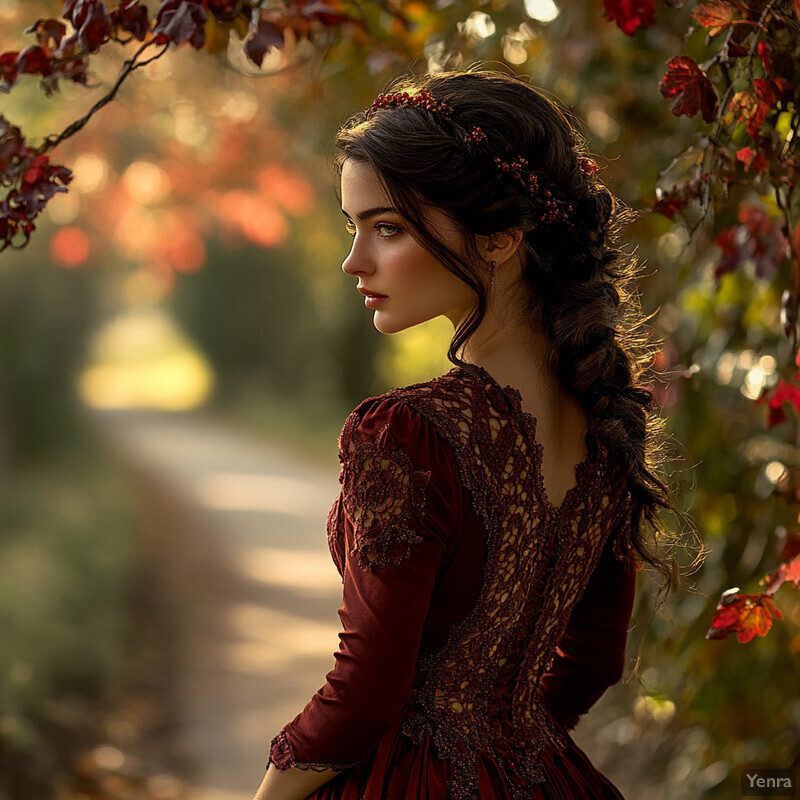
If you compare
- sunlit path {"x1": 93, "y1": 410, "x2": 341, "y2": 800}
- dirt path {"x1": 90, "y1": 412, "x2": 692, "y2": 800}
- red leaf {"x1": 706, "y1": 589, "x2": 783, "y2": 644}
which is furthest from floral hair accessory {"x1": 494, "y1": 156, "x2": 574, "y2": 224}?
sunlit path {"x1": 93, "y1": 410, "x2": 341, "y2": 800}

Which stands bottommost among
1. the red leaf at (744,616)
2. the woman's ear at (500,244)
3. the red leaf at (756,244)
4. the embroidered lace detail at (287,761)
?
the embroidered lace detail at (287,761)

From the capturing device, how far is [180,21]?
1.61m

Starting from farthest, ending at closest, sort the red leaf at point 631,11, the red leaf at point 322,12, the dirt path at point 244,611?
the dirt path at point 244,611 < the red leaf at point 322,12 < the red leaf at point 631,11

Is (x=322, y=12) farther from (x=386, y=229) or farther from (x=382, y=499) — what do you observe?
(x=382, y=499)

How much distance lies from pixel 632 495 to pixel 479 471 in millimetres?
356

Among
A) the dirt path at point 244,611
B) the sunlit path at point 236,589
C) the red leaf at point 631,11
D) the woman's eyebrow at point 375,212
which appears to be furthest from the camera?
the sunlit path at point 236,589

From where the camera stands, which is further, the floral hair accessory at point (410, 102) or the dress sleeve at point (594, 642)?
the dress sleeve at point (594, 642)

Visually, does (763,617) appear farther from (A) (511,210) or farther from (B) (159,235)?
(B) (159,235)

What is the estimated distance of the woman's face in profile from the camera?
A: 1.44m

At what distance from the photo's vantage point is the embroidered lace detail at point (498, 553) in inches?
53.9

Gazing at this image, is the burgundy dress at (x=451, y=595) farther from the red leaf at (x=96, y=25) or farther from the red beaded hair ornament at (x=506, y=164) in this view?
the red leaf at (x=96, y=25)

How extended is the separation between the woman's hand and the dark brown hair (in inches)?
22.6

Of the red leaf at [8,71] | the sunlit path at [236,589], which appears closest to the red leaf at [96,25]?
the red leaf at [8,71]

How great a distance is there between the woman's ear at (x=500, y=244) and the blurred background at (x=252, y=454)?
43 centimetres
